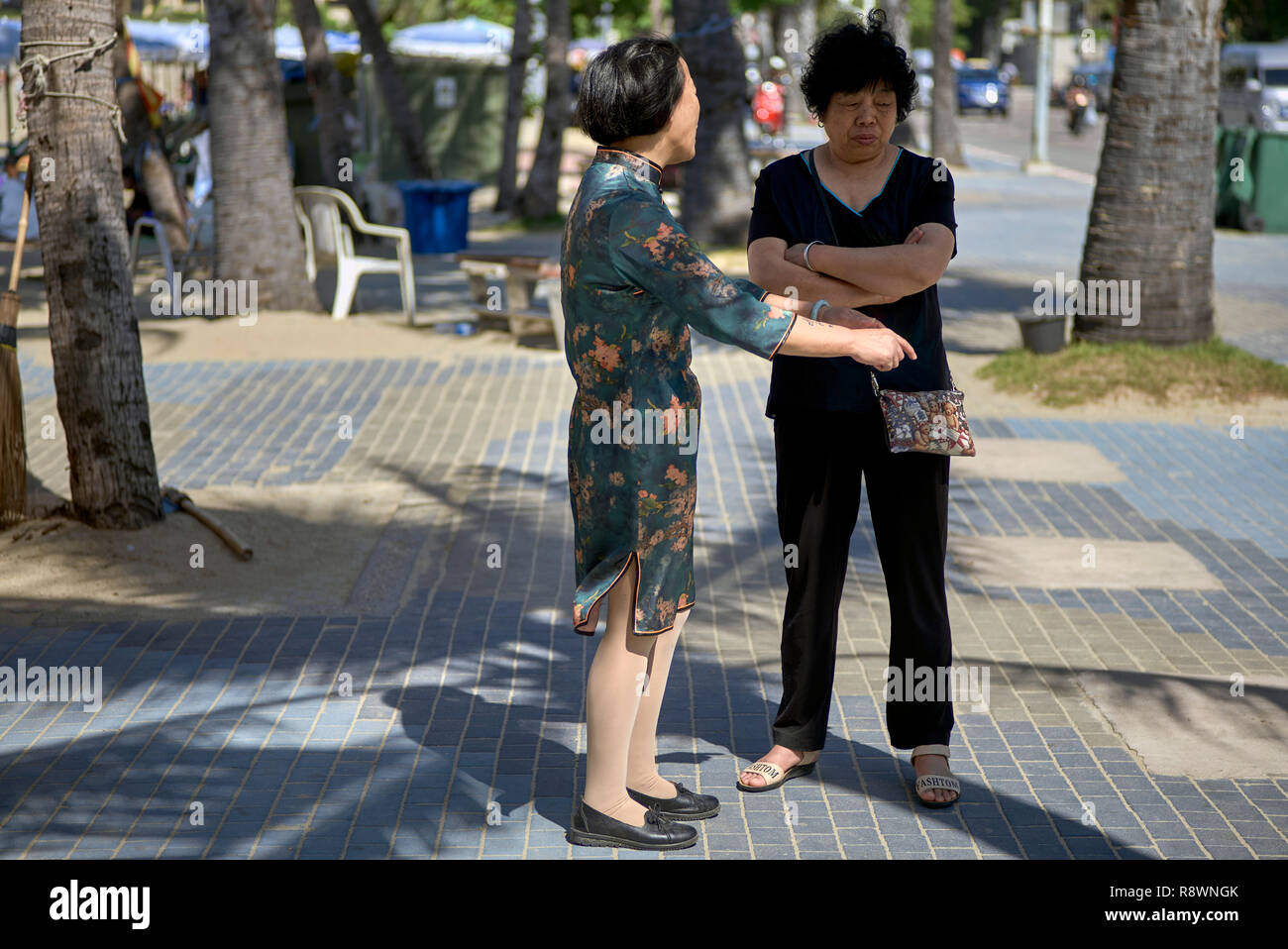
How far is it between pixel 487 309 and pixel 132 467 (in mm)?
5750

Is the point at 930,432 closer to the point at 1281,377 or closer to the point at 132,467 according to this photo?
the point at 132,467

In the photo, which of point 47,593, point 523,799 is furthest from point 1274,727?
point 47,593

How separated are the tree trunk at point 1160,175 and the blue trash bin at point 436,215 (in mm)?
8589

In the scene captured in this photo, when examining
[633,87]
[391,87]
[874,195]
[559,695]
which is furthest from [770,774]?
[391,87]

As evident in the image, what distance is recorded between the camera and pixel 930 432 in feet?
11.7

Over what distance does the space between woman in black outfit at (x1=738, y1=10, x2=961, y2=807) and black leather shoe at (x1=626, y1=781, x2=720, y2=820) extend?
21cm

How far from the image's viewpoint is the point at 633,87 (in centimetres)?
318

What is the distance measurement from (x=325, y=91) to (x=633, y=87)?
15283 mm

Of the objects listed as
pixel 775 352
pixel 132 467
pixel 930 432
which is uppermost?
pixel 775 352

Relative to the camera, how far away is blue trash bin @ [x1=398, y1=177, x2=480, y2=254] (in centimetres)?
1652

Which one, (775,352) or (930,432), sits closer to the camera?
(775,352)

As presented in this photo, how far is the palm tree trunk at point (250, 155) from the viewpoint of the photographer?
11586 mm

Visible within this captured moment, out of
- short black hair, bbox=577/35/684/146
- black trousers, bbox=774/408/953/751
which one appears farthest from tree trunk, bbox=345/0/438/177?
short black hair, bbox=577/35/684/146

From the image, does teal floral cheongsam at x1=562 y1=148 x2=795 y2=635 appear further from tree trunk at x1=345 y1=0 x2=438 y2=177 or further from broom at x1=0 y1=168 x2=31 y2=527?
tree trunk at x1=345 y1=0 x2=438 y2=177
